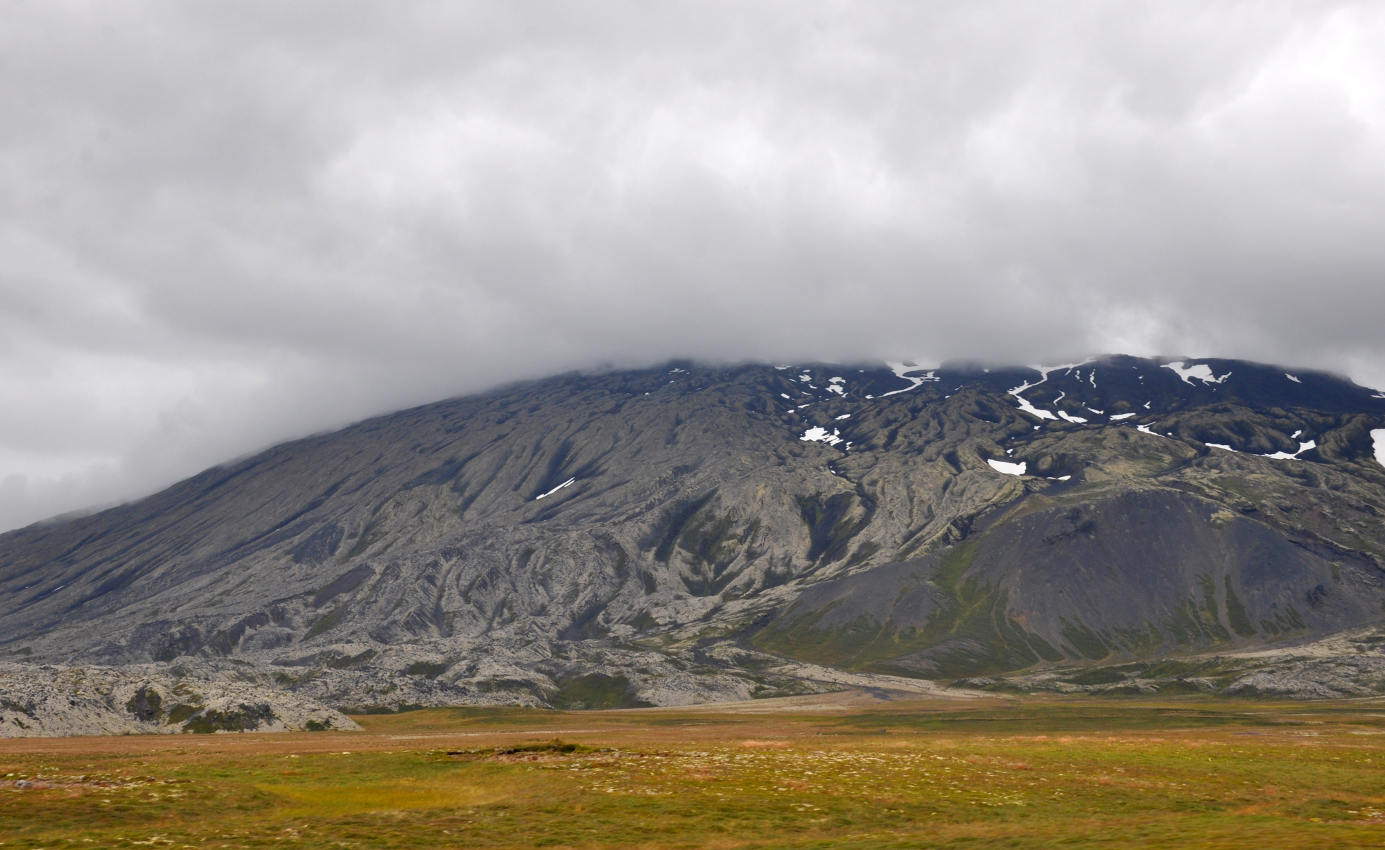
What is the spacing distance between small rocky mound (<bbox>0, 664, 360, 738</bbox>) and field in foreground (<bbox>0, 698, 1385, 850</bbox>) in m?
62.8

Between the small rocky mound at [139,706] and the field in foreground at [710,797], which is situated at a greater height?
the field in foreground at [710,797]

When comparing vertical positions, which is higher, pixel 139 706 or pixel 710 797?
pixel 710 797

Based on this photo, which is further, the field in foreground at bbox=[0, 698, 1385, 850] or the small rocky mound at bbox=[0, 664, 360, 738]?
the small rocky mound at bbox=[0, 664, 360, 738]

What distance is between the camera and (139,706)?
13462 cm

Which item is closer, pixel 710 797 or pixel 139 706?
pixel 710 797

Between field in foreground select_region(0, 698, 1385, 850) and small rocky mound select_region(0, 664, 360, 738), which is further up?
field in foreground select_region(0, 698, 1385, 850)

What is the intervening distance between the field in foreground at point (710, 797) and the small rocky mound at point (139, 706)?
62.8 metres

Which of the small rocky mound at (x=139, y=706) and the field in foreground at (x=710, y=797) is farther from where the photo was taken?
the small rocky mound at (x=139, y=706)

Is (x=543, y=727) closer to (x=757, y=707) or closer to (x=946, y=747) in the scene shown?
(x=757, y=707)

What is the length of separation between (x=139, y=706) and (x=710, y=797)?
12956cm

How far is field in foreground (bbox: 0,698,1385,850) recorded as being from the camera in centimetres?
3353

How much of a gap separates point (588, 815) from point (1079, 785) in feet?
92.3

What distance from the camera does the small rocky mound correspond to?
122688 mm

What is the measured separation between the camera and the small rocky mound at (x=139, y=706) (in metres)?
123
